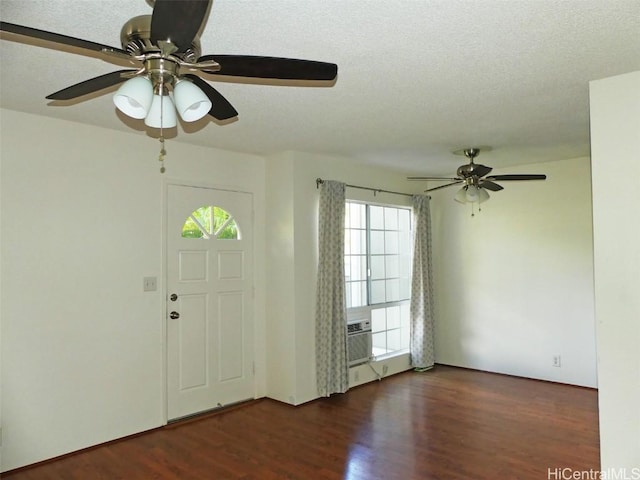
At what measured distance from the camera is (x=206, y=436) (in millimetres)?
3672

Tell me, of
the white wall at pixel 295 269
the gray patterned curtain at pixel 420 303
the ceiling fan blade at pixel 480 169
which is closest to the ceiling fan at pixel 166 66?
the white wall at pixel 295 269

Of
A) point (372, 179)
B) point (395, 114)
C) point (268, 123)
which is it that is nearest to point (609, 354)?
point (395, 114)

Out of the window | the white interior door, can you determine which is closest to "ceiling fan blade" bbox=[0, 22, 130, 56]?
the white interior door

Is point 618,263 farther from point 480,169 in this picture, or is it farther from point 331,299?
point 331,299

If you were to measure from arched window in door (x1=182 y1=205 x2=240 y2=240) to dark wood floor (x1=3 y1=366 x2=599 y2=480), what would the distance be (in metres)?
1.67

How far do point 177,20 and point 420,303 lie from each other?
4955 mm

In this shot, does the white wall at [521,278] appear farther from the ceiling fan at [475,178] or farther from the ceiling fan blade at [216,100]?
the ceiling fan blade at [216,100]

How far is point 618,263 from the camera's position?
2.62 meters

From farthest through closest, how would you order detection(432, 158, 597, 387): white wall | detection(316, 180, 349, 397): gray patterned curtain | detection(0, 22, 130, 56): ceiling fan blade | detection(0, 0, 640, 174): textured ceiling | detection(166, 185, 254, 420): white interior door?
detection(432, 158, 597, 387): white wall < detection(316, 180, 349, 397): gray patterned curtain < detection(166, 185, 254, 420): white interior door < detection(0, 0, 640, 174): textured ceiling < detection(0, 22, 130, 56): ceiling fan blade

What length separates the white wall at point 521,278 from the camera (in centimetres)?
493

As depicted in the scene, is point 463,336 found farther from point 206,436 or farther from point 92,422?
point 92,422

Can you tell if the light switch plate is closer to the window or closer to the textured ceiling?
the textured ceiling

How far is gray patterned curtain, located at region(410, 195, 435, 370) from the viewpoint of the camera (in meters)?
5.69

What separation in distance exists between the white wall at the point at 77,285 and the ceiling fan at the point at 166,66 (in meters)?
1.73
